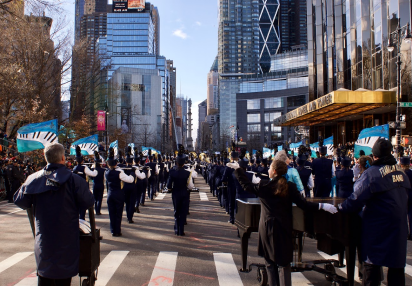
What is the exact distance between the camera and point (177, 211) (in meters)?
9.89

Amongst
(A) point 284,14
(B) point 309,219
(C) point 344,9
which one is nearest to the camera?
(B) point 309,219

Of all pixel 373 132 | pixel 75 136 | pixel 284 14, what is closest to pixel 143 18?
pixel 284 14

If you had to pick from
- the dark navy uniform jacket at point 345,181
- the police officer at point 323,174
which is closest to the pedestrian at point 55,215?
the dark navy uniform jacket at point 345,181

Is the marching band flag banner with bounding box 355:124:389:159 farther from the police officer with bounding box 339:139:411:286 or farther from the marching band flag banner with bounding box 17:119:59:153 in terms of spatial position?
the marching band flag banner with bounding box 17:119:59:153

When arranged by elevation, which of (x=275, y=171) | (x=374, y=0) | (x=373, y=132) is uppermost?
(x=374, y=0)

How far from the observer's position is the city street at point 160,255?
622 cm

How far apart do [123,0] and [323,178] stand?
498 feet

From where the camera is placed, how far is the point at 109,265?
696cm

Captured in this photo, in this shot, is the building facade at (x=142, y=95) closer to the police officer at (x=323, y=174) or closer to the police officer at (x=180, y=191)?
the police officer at (x=323, y=174)

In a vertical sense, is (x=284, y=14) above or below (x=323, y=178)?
above

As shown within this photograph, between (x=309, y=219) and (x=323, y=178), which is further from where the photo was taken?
(x=323, y=178)

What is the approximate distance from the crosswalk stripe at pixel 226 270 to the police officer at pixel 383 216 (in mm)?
2171

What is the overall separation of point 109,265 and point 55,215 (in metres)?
3.17

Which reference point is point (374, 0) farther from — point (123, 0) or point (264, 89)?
point (123, 0)
